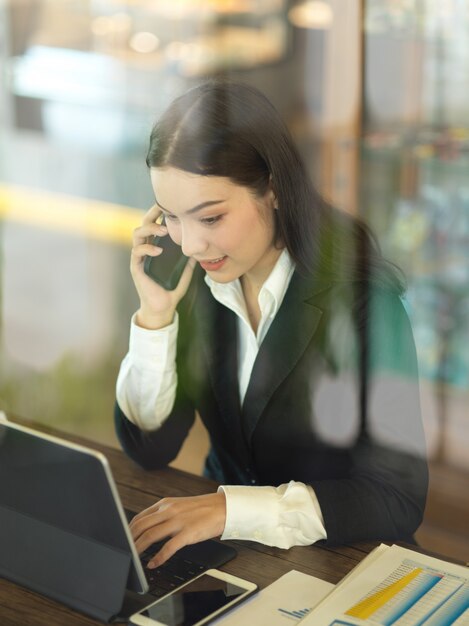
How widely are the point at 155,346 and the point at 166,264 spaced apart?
14 cm

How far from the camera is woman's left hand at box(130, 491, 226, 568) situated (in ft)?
4.22

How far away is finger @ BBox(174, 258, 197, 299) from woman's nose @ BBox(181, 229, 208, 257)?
53mm

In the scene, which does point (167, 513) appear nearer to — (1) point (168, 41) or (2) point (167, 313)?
(2) point (167, 313)

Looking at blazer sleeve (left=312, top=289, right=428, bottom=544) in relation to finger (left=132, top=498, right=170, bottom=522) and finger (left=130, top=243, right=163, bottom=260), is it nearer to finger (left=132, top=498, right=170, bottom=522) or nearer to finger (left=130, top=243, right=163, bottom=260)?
finger (left=132, top=498, right=170, bottom=522)

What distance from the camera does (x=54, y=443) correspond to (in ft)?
3.76

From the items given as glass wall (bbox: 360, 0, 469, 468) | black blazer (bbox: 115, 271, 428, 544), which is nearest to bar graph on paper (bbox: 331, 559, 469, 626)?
black blazer (bbox: 115, 271, 428, 544)

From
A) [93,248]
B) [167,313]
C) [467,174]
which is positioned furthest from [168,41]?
[167,313]

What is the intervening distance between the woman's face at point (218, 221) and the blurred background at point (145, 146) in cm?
16

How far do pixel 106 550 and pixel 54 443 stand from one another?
6.0 inches

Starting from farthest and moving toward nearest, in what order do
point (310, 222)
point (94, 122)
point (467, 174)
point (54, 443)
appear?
1. point (94, 122)
2. point (467, 174)
3. point (310, 222)
4. point (54, 443)

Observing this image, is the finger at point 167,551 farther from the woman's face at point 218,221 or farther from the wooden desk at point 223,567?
the woman's face at point 218,221

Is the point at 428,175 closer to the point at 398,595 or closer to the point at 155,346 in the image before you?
the point at 155,346

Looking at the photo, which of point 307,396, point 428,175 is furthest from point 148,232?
point 428,175

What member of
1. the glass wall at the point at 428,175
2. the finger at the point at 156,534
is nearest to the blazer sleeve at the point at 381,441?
the finger at the point at 156,534
